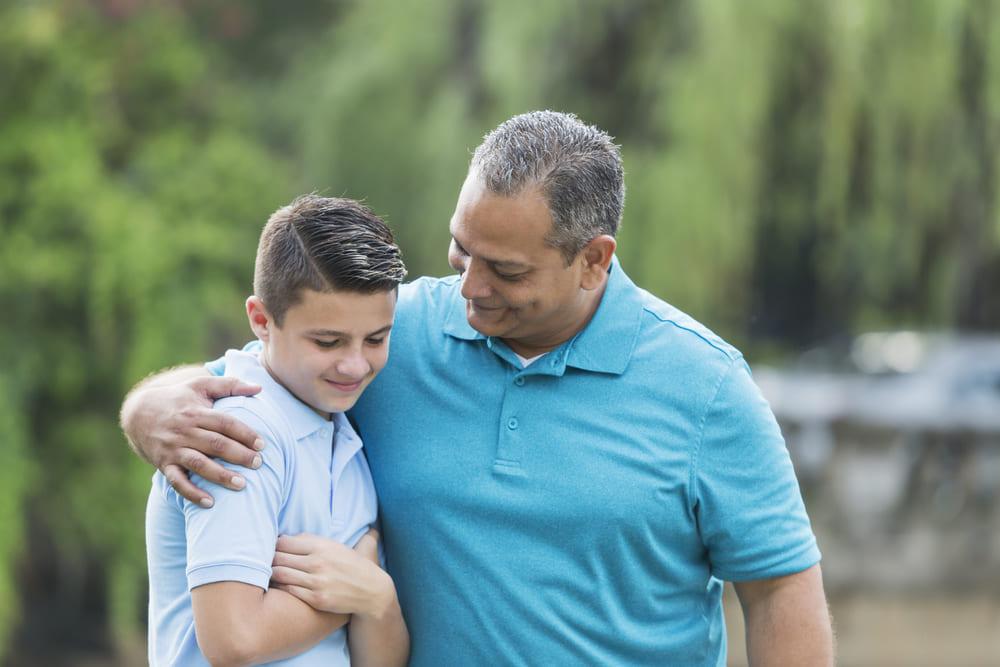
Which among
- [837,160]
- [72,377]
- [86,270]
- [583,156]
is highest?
[837,160]

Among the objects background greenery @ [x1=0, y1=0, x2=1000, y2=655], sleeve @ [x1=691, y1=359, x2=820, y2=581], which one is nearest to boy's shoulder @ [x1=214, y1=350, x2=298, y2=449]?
sleeve @ [x1=691, y1=359, x2=820, y2=581]

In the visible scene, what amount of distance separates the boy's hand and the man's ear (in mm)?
522

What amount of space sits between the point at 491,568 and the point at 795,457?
18.2ft

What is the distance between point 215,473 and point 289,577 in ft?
0.56

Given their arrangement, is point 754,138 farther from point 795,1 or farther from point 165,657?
point 165,657

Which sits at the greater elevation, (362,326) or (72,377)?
(362,326)

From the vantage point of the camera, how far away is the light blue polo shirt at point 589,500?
1.76 meters

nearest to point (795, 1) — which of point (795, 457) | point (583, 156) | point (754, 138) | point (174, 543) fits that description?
point (754, 138)

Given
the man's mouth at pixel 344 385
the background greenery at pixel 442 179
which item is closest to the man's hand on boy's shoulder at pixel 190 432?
the man's mouth at pixel 344 385

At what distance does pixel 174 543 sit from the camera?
66.6 inches

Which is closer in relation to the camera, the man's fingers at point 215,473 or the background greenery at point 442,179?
the man's fingers at point 215,473

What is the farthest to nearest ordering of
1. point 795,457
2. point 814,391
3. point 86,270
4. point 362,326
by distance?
point 814,391
point 795,457
point 86,270
point 362,326

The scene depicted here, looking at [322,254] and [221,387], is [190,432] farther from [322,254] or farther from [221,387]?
[322,254]

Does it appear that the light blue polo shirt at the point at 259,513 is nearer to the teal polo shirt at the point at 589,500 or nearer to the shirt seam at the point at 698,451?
the teal polo shirt at the point at 589,500
